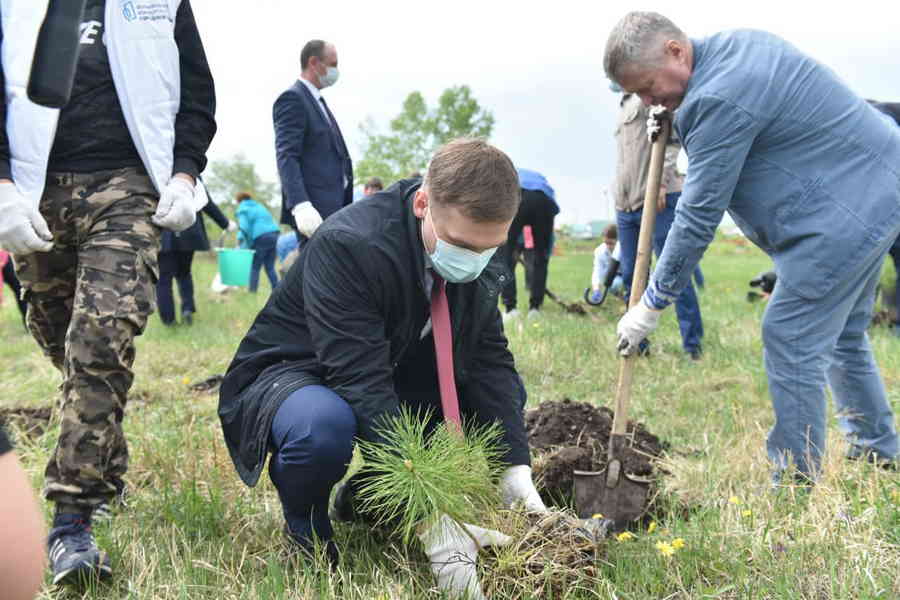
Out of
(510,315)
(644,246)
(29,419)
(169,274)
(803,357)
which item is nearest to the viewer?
(803,357)

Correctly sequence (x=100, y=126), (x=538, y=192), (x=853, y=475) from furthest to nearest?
(x=538, y=192)
(x=853, y=475)
(x=100, y=126)

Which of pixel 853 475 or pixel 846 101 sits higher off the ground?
pixel 846 101

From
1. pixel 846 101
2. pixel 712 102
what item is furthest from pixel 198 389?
pixel 846 101

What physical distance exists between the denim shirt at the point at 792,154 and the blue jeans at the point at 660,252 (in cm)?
238

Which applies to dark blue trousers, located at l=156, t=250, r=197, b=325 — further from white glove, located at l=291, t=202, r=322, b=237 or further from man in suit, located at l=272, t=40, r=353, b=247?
white glove, located at l=291, t=202, r=322, b=237

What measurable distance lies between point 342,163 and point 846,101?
3173mm

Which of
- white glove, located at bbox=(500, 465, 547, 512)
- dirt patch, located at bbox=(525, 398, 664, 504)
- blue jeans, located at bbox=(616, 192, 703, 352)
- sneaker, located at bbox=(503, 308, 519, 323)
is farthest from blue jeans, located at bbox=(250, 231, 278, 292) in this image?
white glove, located at bbox=(500, 465, 547, 512)

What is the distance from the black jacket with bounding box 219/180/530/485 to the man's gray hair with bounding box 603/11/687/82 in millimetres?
959

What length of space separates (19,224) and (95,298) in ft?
0.96

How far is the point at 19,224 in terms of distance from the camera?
2.22m

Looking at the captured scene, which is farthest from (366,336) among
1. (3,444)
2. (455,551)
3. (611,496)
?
(3,444)

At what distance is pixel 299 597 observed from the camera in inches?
77.3

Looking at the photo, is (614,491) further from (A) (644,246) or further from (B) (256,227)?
(B) (256,227)

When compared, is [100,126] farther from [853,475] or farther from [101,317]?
[853,475]
